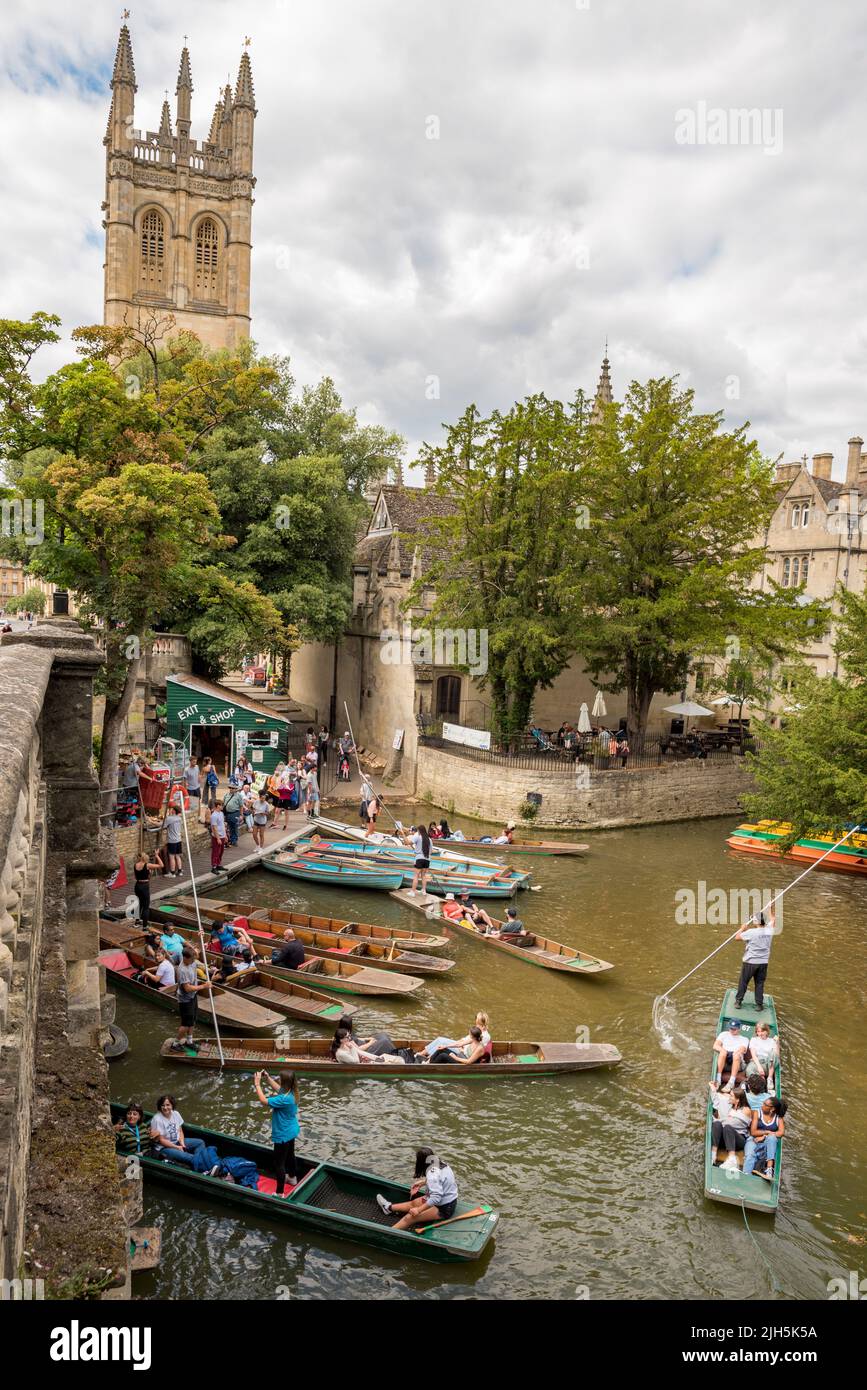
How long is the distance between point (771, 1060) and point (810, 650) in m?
33.4

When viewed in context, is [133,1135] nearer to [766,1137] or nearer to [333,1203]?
[333,1203]

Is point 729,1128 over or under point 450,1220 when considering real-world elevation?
over

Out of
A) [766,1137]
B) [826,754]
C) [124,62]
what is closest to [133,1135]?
[766,1137]

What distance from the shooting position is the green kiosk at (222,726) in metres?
28.0

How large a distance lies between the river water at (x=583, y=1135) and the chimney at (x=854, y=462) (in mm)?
Answer: 27658

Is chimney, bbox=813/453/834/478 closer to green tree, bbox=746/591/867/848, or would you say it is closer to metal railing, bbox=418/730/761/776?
metal railing, bbox=418/730/761/776

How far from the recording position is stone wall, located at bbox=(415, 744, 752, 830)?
29.4m

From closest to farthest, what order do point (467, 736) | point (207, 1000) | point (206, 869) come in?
point (207, 1000) → point (206, 869) → point (467, 736)

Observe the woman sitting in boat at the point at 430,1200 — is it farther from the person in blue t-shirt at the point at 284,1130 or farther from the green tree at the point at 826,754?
the green tree at the point at 826,754

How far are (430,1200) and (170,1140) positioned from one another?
10.2 feet

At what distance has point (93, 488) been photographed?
18766 mm

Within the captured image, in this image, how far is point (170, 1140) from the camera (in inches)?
425
